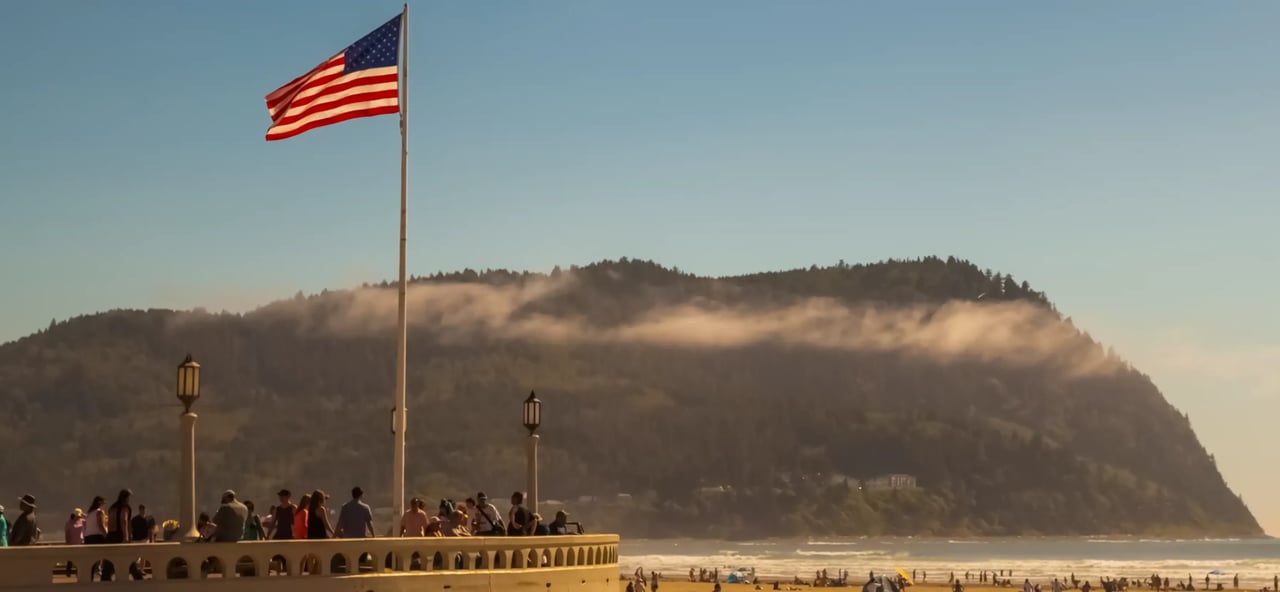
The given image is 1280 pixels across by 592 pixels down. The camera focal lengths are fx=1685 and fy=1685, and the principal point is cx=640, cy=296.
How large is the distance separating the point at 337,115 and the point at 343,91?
0.55 m

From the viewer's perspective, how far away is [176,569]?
25766mm

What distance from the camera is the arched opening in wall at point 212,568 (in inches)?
1023

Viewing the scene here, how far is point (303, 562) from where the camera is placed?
2745 centimetres

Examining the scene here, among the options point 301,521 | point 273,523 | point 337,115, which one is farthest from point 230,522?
point 337,115

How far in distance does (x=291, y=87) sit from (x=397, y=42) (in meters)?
2.61

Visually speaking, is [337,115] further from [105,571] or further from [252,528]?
[105,571]

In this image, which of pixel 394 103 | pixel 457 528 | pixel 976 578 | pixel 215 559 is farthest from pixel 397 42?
pixel 976 578

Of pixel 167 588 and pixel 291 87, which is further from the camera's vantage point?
pixel 291 87

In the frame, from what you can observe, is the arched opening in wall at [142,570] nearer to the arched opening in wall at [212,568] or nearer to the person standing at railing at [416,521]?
the arched opening in wall at [212,568]

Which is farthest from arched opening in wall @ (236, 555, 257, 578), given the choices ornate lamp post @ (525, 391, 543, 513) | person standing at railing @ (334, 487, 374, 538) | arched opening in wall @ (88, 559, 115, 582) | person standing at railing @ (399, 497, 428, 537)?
ornate lamp post @ (525, 391, 543, 513)

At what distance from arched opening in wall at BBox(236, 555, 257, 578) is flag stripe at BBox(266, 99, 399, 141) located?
376 inches

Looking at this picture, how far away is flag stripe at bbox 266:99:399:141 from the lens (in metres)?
32.8

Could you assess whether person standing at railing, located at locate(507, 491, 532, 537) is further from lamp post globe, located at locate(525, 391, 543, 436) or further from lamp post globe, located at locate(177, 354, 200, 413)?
lamp post globe, located at locate(177, 354, 200, 413)

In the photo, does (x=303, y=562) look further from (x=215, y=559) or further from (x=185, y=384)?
(x=185, y=384)
